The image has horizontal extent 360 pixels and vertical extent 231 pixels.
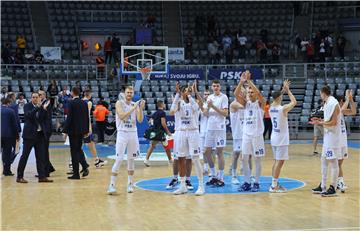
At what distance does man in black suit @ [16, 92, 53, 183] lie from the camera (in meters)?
11.9

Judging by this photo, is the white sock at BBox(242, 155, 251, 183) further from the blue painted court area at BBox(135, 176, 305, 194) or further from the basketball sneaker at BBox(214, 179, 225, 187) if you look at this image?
the basketball sneaker at BBox(214, 179, 225, 187)

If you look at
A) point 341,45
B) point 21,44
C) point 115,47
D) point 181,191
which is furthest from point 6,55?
point 181,191

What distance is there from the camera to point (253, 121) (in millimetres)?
10672

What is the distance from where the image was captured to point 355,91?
85.7 ft

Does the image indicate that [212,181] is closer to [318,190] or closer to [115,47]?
[318,190]

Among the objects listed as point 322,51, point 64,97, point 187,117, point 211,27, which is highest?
point 211,27

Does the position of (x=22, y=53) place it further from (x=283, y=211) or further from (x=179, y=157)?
(x=283, y=211)

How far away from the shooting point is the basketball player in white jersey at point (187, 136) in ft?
A: 33.6

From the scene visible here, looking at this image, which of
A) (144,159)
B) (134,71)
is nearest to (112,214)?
(144,159)

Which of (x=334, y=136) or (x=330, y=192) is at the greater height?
(x=334, y=136)

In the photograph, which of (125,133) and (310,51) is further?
(310,51)

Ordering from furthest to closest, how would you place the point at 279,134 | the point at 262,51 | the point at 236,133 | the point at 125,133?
the point at 262,51 < the point at 236,133 < the point at 279,134 < the point at 125,133

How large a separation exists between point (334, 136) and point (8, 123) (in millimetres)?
7026

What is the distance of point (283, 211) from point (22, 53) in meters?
21.3
